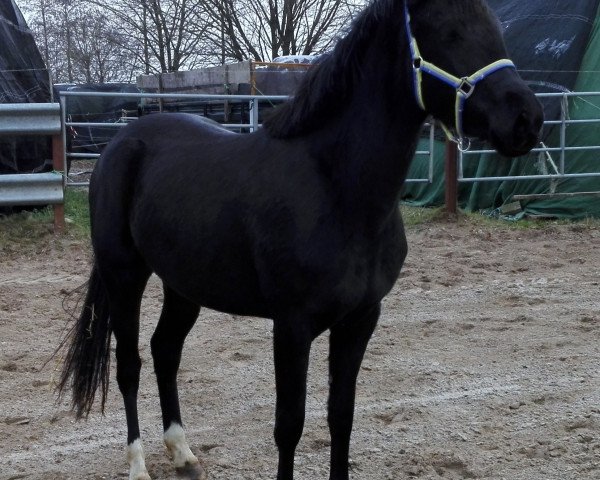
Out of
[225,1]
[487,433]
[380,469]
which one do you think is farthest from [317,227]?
[225,1]

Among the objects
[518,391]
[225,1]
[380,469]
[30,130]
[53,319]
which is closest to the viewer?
[380,469]

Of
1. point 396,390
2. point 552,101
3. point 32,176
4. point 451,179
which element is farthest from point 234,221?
point 552,101

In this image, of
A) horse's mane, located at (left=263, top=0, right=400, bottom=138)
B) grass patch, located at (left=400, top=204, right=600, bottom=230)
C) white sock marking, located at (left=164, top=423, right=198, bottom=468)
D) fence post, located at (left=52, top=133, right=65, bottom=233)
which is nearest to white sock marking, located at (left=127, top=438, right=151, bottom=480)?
white sock marking, located at (left=164, top=423, right=198, bottom=468)

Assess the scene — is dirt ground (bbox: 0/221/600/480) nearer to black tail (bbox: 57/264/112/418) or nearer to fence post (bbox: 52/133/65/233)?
black tail (bbox: 57/264/112/418)

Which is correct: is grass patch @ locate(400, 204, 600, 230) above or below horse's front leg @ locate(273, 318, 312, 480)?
below

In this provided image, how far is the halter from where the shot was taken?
2.38 m

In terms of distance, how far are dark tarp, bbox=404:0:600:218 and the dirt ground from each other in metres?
3.48

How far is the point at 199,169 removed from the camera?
311cm

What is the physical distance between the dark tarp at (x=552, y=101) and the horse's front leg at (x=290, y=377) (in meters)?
7.59

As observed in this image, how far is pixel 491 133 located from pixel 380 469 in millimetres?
1625

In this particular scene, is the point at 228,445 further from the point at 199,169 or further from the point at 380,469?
the point at 199,169

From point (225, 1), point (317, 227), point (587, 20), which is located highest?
point (225, 1)

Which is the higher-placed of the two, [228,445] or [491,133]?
[491,133]

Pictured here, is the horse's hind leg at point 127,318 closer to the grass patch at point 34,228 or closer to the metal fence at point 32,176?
the grass patch at point 34,228
